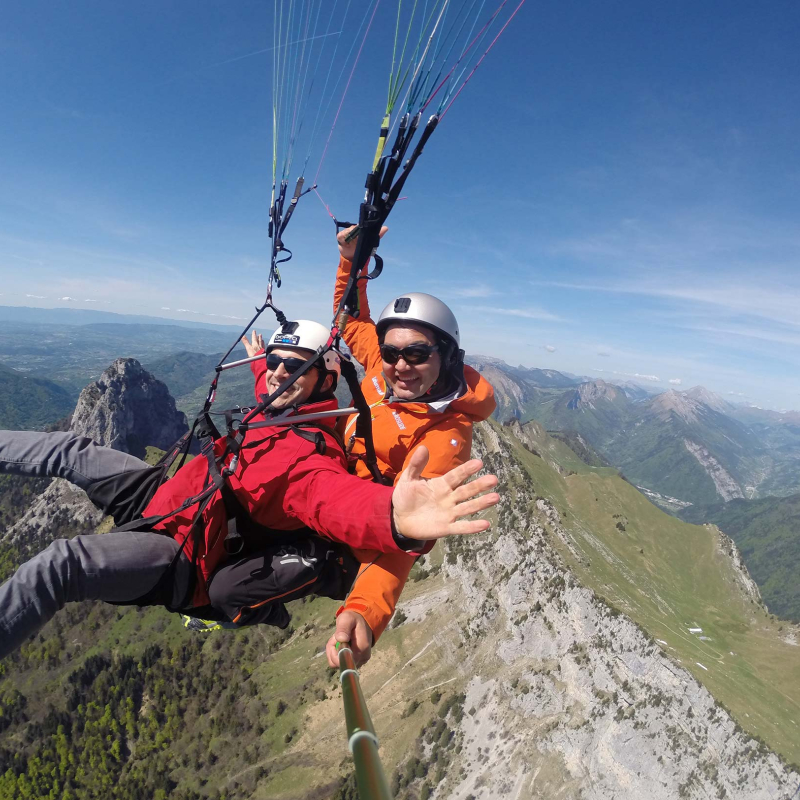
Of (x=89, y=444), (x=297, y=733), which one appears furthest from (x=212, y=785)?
(x=89, y=444)

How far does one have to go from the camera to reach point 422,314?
6.82 metres

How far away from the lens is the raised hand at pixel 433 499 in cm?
347

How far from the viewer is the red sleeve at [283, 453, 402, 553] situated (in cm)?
388

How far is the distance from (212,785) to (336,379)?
111 metres

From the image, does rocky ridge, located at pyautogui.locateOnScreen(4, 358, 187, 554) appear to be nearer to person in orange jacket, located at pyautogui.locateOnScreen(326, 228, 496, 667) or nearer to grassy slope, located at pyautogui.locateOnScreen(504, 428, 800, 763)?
grassy slope, located at pyautogui.locateOnScreen(504, 428, 800, 763)

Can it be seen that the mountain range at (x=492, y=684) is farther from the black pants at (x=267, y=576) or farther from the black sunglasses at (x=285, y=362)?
the black sunglasses at (x=285, y=362)

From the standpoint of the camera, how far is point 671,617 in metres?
76.5

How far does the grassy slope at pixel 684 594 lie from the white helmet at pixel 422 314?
72701 millimetres

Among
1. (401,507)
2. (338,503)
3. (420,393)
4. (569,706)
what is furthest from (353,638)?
(569,706)

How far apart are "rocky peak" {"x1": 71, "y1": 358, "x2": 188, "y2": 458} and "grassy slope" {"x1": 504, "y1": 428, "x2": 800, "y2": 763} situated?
402 ft

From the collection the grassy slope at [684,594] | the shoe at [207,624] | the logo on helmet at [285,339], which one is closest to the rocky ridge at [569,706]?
the grassy slope at [684,594]

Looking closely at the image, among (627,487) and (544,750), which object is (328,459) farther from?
(627,487)

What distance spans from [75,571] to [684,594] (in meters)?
119

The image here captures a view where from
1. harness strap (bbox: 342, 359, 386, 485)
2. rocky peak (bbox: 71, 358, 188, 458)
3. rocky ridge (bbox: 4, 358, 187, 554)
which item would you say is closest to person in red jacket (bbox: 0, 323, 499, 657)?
harness strap (bbox: 342, 359, 386, 485)
